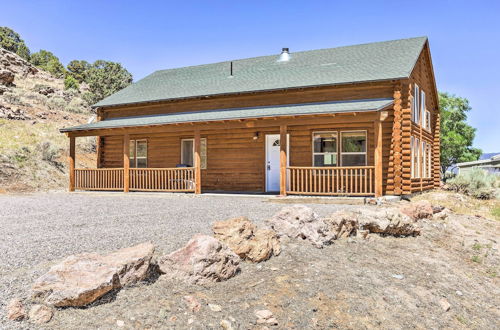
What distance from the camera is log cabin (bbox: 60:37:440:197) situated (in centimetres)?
1284

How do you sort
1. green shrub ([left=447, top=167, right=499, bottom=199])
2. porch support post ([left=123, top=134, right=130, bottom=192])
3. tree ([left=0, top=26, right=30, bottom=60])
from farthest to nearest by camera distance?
tree ([left=0, top=26, right=30, bottom=60])
green shrub ([left=447, top=167, right=499, bottom=199])
porch support post ([left=123, top=134, right=130, bottom=192])

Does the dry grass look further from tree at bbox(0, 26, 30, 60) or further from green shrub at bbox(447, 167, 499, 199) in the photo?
tree at bbox(0, 26, 30, 60)

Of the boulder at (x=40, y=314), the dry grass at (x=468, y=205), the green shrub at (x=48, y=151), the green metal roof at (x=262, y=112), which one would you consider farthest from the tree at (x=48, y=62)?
the boulder at (x=40, y=314)

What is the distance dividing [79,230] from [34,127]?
25241 mm

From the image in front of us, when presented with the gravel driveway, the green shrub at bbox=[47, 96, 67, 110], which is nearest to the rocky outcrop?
the green shrub at bbox=[47, 96, 67, 110]

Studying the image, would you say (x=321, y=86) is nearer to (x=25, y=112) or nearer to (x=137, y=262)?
(x=137, y=262)

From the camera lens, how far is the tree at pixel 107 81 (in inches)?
1655

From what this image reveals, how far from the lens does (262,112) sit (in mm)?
13883

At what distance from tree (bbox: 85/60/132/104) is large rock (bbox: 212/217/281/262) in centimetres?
3983

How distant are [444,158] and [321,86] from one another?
87.2ft

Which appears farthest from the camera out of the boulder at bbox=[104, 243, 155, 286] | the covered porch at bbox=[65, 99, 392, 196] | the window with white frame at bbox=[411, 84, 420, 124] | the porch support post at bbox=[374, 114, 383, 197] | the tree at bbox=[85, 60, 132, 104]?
the tree at bbox=[85, 60, 132, 104]

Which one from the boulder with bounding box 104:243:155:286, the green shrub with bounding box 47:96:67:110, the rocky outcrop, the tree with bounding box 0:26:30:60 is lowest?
the boulder with bounding box 104:243:155:286

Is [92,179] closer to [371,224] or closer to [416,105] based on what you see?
[371,224]

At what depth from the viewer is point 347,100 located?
14000 millimetres
